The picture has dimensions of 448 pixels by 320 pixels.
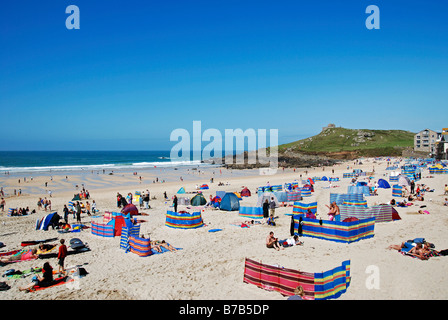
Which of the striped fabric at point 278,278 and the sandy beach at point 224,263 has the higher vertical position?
the striped fabric at point 278,278

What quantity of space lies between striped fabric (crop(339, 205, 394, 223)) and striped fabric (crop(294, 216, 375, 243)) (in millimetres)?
1703

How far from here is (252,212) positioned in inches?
715

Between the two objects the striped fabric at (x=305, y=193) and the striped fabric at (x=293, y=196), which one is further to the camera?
the striped fabric at (x=305, y=193)

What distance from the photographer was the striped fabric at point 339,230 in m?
12.4

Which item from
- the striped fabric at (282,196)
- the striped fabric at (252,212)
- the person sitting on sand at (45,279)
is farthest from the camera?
the striped fabric at (282,196)

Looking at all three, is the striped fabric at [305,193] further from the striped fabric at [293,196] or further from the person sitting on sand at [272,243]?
the person sitting on sand at [272,243]

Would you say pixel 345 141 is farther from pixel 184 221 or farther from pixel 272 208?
pixel 184 221

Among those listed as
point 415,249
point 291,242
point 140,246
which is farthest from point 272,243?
point 140,246

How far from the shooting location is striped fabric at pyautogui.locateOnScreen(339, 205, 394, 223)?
1481 cm

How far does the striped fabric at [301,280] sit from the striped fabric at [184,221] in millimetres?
7677

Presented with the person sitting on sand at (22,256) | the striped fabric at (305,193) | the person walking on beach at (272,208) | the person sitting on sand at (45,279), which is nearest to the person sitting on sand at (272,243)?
the person walking on beach at (272,208)

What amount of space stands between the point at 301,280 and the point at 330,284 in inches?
26.4

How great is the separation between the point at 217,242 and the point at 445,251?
26.2 feet
